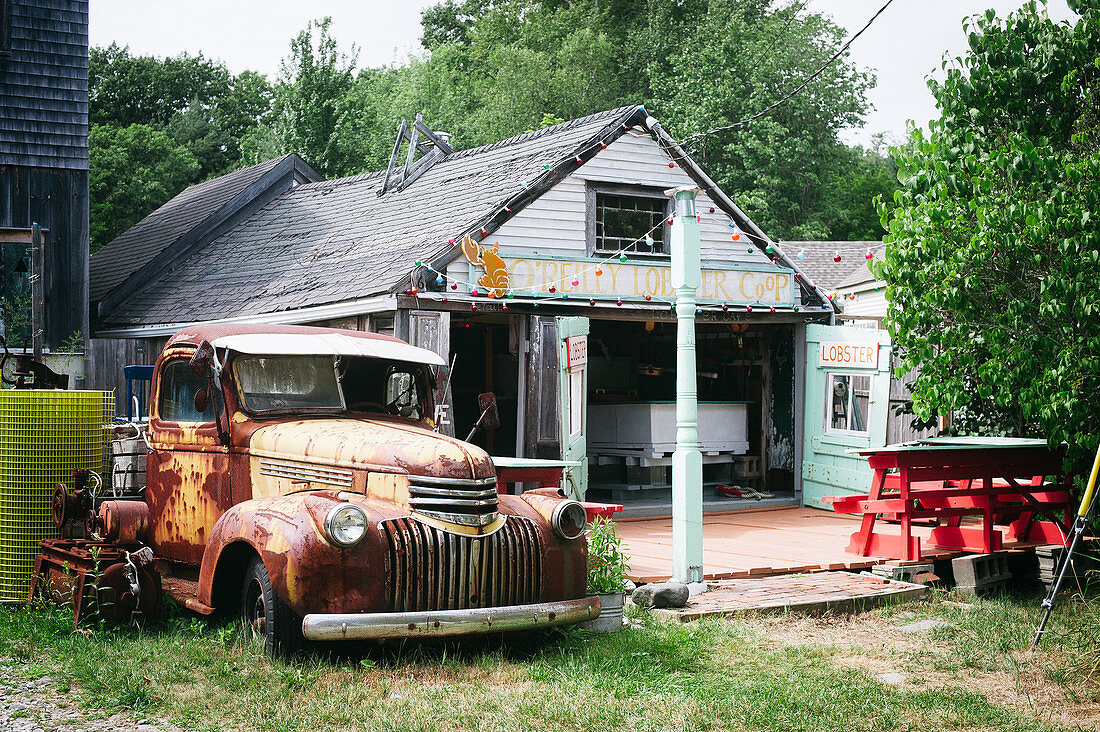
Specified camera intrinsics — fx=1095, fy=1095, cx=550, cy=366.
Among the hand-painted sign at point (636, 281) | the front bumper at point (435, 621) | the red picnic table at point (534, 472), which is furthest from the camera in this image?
the hand-painted sign at point (636, 281)

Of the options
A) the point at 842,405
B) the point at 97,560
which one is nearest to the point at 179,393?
the point at 97,560

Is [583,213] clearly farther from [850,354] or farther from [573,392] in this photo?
[850,354]

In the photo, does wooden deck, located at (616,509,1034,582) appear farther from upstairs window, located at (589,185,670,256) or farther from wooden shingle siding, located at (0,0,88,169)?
wooden shingle siding, located at (0,0,88,169)

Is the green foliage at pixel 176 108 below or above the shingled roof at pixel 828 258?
above

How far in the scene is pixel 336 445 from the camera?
21.9 feet

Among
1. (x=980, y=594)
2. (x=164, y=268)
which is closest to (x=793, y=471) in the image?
(x=980, y=594)

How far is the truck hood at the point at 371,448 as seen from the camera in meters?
6.33

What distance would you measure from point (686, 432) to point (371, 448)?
2840mm

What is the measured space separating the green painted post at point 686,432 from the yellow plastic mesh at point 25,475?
15.1 ft

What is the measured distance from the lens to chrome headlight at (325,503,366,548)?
5.90 m

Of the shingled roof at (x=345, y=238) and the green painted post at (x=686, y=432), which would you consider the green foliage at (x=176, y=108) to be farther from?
the green painted post at (x=686, y=432)

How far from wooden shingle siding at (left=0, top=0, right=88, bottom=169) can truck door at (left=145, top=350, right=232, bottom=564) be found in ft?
28.2

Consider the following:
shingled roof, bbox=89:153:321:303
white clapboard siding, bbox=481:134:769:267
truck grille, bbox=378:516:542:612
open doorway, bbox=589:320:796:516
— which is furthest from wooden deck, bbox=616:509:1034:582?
shingled roof, bbox=89:153:321:303

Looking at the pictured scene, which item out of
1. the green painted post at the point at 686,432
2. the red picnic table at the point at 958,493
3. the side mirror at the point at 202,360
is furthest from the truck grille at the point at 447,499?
the red picnic table at the point at 958,493
